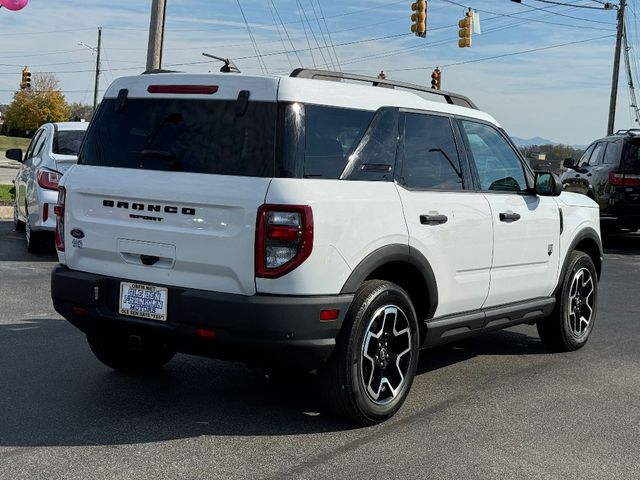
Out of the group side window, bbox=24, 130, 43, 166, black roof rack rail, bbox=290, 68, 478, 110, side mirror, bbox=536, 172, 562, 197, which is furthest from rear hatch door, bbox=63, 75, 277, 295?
side window, bbox=24, 130, 43, 166

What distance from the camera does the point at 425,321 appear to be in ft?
17.6

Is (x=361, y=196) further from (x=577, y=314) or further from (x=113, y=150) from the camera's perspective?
(x=577, y=314)

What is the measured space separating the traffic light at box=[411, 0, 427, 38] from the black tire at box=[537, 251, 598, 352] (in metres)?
17.3

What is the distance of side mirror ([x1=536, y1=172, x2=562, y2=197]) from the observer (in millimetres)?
6391

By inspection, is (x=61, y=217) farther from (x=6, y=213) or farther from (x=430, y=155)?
(x=6, y=213)

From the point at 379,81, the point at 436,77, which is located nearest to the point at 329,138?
the point at 379,81

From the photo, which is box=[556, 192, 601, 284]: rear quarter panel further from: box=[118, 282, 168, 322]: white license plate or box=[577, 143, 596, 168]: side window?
box=[577, 143, 596, 168]: side window

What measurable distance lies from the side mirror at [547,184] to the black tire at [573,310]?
2.50 feet

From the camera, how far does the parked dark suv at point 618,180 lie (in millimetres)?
15305

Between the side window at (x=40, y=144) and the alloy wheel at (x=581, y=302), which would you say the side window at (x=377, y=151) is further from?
the side window at (x=40, y=144)

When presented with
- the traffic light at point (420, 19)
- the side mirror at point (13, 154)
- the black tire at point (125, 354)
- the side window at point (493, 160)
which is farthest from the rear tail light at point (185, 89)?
the traffic light at point (420, 19)

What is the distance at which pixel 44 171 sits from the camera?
11047 mm

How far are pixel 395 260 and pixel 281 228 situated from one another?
2.85ft

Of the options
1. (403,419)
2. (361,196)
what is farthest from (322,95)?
(403,419)
